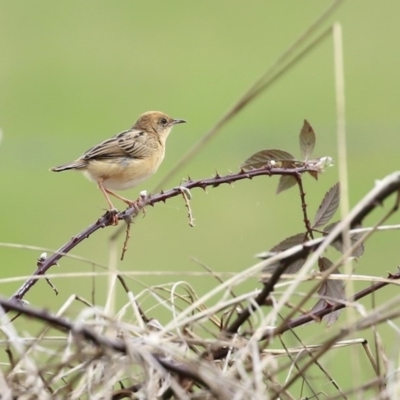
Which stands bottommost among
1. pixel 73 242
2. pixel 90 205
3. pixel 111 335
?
pixel 111 335

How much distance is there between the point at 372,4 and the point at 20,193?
49.6 ft

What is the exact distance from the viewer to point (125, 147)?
18.0ft

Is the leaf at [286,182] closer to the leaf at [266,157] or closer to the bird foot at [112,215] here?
the leaf at [266,157]

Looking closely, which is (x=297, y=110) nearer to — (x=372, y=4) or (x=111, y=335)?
(x=372, y=4)

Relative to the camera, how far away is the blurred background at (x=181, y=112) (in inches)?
655

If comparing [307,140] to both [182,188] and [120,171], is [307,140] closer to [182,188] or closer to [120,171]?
[182,188]

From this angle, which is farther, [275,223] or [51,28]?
[51,28]

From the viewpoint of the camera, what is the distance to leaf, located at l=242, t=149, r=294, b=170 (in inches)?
94.6

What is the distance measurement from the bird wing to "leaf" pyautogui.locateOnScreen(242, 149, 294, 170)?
9.48 feet

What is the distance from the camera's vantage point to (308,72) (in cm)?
2495

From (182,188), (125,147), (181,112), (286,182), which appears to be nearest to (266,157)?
(286,182)

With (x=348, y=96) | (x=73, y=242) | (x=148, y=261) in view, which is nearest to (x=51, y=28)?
(x=348, y=96)

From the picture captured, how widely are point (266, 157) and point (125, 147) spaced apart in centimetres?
312

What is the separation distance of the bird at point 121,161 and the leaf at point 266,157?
2.61 meters
